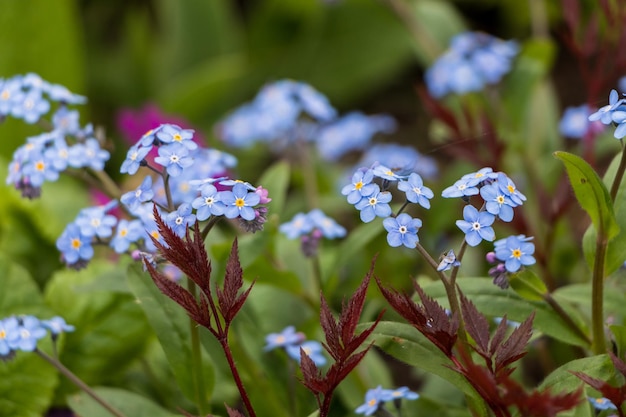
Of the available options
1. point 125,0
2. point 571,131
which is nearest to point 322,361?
point 571,131

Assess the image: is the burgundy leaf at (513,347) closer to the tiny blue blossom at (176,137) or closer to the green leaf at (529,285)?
the green leaf at (529,285)

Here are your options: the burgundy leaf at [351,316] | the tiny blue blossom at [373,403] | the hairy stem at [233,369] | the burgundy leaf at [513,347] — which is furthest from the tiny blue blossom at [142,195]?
the burgundy leaf at [513,347]

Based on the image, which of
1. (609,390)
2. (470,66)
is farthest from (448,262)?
(470,66)

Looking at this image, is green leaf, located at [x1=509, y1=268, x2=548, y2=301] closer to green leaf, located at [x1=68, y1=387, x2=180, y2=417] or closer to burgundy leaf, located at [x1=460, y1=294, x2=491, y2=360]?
burgundy leaf, located at [x1=460, y1=294, x2=491, y2=360]

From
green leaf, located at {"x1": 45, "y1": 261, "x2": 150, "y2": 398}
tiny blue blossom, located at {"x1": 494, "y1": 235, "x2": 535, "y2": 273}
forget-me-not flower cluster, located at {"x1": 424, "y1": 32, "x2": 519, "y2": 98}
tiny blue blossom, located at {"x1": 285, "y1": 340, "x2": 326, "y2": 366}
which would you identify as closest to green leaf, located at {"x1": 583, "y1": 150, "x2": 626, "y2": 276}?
tiny blue blossom, located at {"x1": 494, "y1": 235, "x2": 535, "y2": 273}

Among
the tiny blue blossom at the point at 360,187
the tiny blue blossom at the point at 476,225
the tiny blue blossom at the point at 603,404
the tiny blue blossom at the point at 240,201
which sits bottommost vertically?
the tiny blue blossom at the point at 603,404

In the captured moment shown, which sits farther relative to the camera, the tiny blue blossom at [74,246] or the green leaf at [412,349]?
the tiny blue blossom at [74,246]
